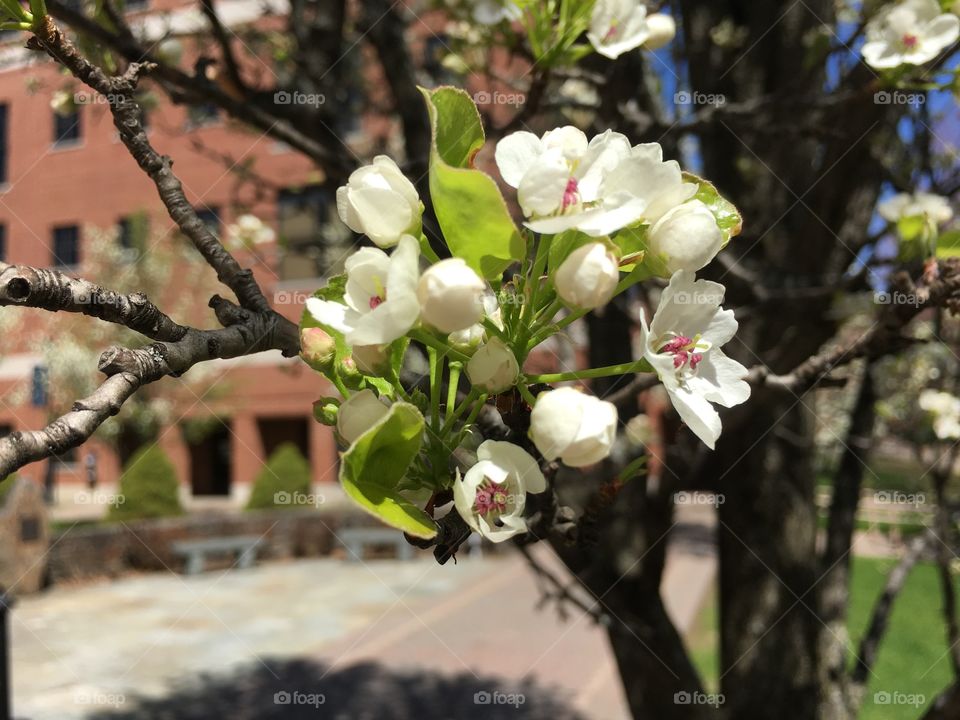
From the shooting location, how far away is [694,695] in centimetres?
277

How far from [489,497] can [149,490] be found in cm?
1313

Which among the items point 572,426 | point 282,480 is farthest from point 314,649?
point 572,426

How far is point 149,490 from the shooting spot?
12.7 meters

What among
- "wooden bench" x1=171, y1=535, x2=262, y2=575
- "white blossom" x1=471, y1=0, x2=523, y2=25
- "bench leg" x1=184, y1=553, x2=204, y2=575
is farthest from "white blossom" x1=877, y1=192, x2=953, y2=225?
"bench leg" x1=184, y1=553, x2=204, y2=575

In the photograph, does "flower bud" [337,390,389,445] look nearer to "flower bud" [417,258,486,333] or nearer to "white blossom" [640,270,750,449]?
"flower bud" [417,258,486,333]

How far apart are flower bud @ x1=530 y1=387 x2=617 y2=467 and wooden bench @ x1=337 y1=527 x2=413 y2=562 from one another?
→ 1110 cm

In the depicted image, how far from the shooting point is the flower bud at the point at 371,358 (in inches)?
39.6

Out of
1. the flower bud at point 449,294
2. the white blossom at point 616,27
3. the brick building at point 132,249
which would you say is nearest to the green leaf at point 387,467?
the flower bud at point 449,294

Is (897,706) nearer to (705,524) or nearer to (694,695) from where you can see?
(694,695)

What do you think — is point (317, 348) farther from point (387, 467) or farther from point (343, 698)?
point (343, 698)

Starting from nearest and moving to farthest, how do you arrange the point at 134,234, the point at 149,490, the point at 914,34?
the point at 914,34, the point at 149,490, the point at 134,234

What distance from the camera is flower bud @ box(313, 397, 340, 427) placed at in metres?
1.15

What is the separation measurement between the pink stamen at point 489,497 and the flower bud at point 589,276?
27 cm

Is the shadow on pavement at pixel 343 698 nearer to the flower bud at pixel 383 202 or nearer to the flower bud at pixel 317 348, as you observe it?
the flower bud at pixel 317 348
